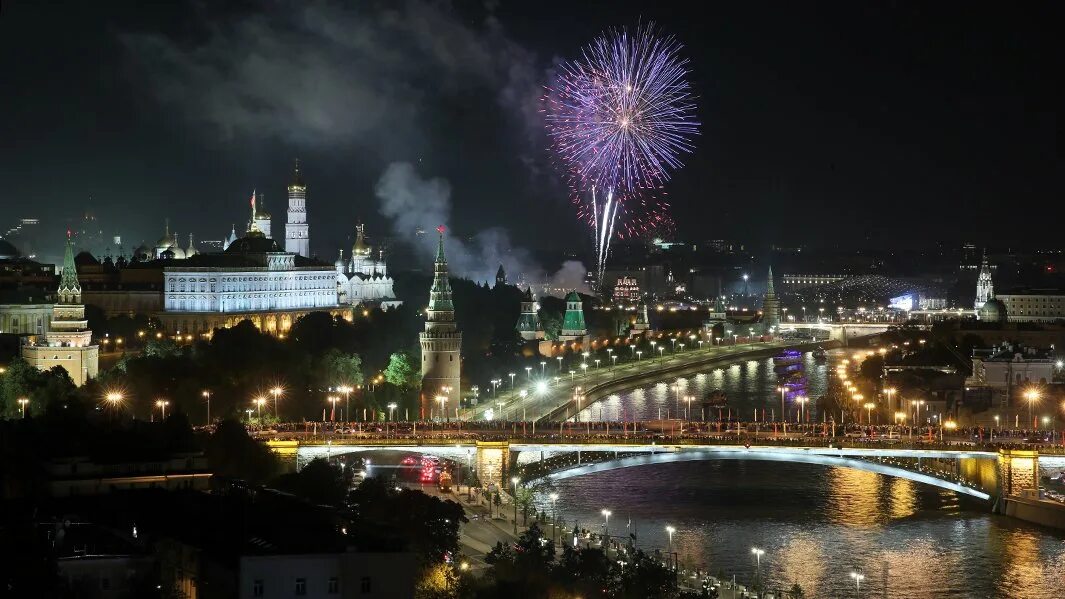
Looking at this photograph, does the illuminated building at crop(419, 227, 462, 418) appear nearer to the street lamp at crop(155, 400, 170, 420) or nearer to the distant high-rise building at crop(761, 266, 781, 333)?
the street lamp at crop(155, 400, 170, 420)

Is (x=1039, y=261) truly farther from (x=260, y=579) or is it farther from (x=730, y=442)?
(x=260, y=579)

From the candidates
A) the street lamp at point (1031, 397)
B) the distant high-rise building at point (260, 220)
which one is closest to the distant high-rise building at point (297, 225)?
the distant high-rise building at point (260, 220)

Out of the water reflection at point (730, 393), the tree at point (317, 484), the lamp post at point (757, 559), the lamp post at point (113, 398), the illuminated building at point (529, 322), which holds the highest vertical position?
the illuminated building at point (529, 322)

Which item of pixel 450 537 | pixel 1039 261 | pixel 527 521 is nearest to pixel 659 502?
pixel 527 521

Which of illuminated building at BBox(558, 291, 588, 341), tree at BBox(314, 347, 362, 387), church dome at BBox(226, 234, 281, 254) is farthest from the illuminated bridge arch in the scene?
illuminated building at BBox(558, 291, 588, 341)

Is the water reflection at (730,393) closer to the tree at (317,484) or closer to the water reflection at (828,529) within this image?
the water reflection at (828,529)

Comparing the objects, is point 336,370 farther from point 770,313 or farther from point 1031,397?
point 770,313

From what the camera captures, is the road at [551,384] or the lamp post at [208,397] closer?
the lamp post at [208,397]
